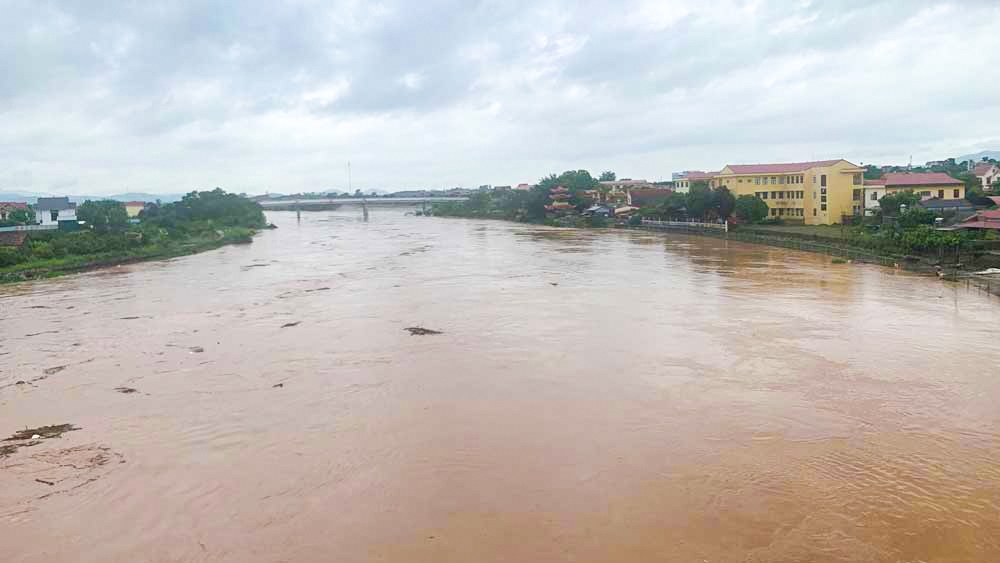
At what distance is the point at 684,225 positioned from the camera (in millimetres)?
26984

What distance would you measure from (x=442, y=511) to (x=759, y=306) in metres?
7.89

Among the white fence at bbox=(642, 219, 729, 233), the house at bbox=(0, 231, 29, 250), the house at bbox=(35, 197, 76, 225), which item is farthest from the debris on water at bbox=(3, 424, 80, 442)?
the house at bbox=(35, 197, 76, 225)

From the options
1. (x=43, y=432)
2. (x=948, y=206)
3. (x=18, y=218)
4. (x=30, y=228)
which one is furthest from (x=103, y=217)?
(x=948, y=206)

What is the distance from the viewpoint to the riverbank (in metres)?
16.6

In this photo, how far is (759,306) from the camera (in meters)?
11.0

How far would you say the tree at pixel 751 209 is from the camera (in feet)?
82.1

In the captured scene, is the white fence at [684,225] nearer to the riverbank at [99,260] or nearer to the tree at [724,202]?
the tree at [724,202]

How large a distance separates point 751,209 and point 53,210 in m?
27.8

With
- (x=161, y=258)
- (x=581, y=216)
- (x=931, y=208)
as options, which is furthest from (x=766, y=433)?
(x=581, y=216)

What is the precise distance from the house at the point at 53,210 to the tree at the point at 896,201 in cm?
2886

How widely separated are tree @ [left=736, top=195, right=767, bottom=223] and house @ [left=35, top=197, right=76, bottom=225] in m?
25.5

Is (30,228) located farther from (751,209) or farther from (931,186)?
(931,186)

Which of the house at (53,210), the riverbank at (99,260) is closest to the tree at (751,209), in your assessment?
the riverbank at (99,260)

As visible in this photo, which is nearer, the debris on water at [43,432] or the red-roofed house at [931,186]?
the debris on water at [43,432]
